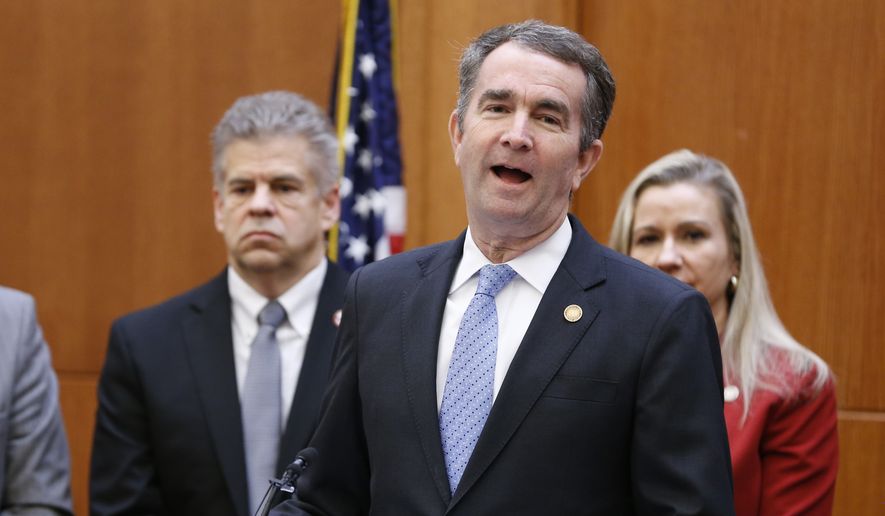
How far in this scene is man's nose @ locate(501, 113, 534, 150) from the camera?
1.93 metres

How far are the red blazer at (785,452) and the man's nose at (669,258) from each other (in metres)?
0.40

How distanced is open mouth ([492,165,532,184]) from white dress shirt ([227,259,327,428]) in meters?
1.22

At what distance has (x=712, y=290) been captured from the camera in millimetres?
2994

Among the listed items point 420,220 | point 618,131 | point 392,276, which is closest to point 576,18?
point 618,131

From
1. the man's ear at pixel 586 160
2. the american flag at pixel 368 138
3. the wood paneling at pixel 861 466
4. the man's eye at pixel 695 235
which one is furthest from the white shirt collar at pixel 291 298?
the wood paneling at pixel 861 466

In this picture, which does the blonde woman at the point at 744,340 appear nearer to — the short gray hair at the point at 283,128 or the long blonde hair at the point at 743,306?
the long blonde hair at the point at 743,306

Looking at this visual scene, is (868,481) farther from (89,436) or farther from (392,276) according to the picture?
(89,436)

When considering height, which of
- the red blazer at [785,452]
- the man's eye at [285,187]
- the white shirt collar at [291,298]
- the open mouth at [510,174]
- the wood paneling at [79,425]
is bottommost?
the wood paneling at [79,425]

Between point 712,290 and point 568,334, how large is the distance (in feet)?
4.05

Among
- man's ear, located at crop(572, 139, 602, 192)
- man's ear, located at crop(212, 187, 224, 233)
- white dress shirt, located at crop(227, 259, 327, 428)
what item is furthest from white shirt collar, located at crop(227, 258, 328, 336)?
man's ear, located at crop(572, 139, 602, 192)

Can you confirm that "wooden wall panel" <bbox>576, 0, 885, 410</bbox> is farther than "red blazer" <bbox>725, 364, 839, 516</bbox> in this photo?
Yes

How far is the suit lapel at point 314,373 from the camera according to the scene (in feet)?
9.48

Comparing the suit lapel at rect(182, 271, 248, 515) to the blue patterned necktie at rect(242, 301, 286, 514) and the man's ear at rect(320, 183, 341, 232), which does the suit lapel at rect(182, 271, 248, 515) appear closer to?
the blue patterned necktie at rect(242, 301, 286, 514)

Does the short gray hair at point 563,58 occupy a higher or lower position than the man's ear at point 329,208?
higher
